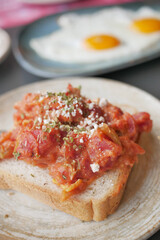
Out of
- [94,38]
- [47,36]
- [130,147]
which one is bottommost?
[47,36]

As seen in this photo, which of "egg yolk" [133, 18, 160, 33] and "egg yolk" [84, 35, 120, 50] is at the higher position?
"egg yolk" [133, 18, 160, 33]

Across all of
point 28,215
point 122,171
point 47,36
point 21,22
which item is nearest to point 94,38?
point 47,36

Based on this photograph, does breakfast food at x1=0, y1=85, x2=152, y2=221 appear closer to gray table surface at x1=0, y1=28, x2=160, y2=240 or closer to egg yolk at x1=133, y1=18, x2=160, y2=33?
gray table surface at x1=0, y1=28, x2=160, y2=240

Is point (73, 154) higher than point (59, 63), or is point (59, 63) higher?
point (73, 154)

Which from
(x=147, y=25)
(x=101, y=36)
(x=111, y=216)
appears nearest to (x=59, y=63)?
(x=101, y=36)

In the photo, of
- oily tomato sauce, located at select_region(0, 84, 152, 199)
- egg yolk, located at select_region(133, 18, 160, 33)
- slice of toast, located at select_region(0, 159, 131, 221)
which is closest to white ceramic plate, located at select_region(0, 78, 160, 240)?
slice of toast, located at select_region(0, 159, 131, 221)

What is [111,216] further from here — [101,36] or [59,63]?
[101,36]

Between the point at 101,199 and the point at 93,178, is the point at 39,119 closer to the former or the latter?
the point at 93,178
